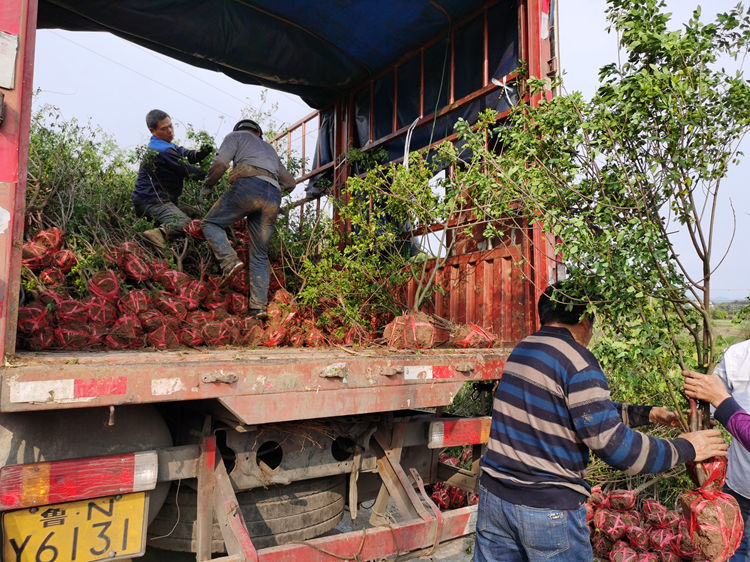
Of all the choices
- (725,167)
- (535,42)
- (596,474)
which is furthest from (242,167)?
(596,474)

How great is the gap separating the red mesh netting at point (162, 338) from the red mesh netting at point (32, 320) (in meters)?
0.54

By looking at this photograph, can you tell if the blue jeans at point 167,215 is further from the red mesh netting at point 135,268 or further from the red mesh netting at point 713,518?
the red mesh netting at point 713,518

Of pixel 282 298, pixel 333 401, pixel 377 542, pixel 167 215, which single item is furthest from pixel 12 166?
pixel 167 215

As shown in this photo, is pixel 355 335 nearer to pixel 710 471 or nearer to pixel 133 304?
pixel 133 304

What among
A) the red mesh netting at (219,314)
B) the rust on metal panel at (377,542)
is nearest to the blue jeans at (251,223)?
the red mesh netting at (219,314)

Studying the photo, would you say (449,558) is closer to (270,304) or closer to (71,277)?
(270,304)

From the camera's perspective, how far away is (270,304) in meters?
4.18

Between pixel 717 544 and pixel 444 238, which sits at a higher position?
pixel 444 238

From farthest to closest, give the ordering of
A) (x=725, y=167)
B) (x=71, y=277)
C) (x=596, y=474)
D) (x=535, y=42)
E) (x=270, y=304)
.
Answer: (x=596, y=474) < (x=270, y=304) < (x=535, y=42) < (x=71, y=277) < (x=725, y=167)

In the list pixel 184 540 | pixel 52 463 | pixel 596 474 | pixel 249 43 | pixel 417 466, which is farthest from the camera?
pixel 249 43

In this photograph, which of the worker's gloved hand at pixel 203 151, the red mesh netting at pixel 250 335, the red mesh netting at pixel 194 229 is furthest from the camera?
the worker's gloved hand at pixel 203 151

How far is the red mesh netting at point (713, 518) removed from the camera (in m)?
2.12

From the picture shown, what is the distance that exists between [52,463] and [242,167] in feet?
8.65

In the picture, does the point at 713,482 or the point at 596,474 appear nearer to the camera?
the point at 713,482
